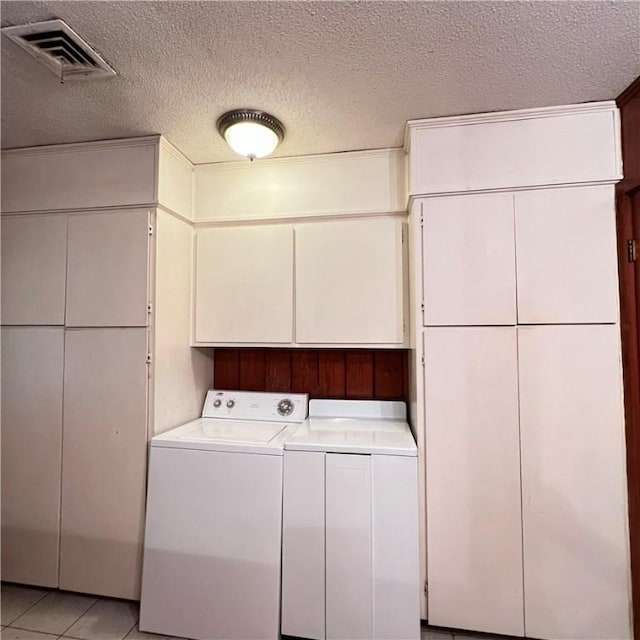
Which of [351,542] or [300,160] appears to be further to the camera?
[300,160]

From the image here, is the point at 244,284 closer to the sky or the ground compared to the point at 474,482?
closer to the sky

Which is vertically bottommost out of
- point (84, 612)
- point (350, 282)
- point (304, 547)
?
point (84, 612)

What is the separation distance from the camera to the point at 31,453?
191cm

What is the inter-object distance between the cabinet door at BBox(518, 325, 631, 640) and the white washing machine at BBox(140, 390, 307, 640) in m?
1.12

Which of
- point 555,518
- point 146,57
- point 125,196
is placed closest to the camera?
point 146,57

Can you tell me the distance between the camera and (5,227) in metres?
1.99

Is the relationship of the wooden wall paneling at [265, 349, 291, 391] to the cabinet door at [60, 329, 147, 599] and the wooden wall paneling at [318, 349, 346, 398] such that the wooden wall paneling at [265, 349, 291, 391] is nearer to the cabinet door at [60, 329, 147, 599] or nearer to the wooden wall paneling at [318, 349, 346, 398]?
the wooden wall paneling at [318, 349, 346, 398]

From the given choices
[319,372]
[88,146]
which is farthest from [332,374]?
[88,146]

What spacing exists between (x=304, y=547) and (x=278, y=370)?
104cm

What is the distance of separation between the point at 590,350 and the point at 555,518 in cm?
74

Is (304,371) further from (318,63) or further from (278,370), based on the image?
(318,63)

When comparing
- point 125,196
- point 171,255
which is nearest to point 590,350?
point 171,255

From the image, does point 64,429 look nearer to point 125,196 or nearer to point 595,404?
point 125,196

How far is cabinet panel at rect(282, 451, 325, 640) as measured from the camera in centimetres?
156
